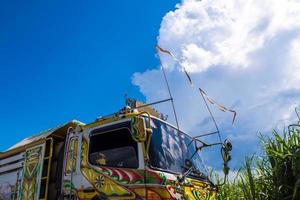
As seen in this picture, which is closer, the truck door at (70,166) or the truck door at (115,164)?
the truck door at (115,164)

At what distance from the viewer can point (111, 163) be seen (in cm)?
673

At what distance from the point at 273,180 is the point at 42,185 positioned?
455 centimetres

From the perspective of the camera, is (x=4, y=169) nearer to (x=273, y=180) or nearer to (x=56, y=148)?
(x=56, y=148)

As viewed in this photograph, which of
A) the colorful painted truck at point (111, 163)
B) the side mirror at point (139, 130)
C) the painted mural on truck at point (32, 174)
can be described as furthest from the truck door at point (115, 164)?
the painted mural on truck at point (32, 174)

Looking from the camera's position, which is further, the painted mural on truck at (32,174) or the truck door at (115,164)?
the painted mural on truck at (32,174)

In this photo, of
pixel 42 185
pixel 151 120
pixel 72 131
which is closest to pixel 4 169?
pixel 42 185

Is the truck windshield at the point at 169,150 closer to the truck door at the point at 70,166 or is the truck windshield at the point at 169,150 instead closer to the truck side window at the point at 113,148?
the truck side window at the point at 113,148

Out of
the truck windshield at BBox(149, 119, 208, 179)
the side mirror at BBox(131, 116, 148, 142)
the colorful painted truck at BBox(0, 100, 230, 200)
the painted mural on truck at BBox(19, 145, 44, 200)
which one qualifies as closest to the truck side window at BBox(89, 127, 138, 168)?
the colorful painted truck at BBox(0, 100, 230, 200)

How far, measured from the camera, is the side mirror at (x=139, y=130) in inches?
239

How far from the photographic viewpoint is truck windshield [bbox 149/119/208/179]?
21.2ft

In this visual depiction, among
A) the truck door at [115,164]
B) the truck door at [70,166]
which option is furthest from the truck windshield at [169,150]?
the truck door at [70,166]

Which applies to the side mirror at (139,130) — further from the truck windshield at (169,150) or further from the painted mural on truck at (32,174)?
the painted mural on truck at (32,174)

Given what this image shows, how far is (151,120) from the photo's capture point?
6.87m

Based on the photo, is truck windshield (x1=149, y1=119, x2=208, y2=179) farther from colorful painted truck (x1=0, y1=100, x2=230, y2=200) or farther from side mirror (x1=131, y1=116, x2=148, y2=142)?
side mirror (x1=131, y1=116, x2=148, y2=142)
